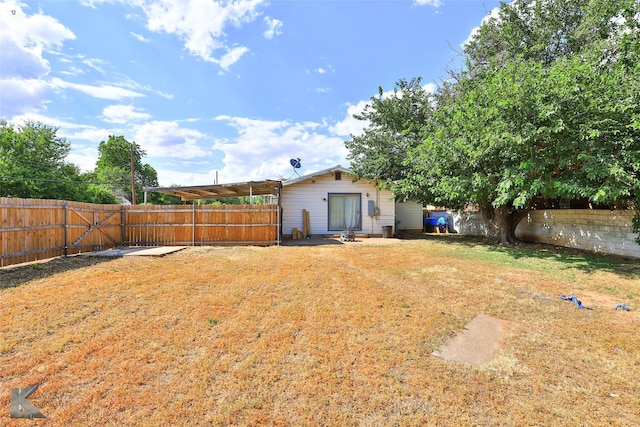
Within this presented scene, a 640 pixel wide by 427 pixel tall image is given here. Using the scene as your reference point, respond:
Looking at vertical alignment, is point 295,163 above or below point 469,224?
above

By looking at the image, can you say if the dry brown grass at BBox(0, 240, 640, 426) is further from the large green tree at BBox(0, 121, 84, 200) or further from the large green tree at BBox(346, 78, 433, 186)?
the large green tree at BBox(0, 121, 84, 200)

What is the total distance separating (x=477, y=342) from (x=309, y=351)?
186 cm

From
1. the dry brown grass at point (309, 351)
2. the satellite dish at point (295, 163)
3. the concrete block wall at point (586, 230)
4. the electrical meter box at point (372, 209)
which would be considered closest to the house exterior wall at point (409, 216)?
the electrical meter box at point (372, 209)

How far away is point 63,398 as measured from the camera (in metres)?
2.05

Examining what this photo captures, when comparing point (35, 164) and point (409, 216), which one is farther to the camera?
point (35, 164)

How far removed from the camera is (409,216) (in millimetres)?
16609

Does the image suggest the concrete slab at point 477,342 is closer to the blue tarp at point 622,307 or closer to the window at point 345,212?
the blue tarp at point 622,307

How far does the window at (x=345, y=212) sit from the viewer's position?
1363 cm

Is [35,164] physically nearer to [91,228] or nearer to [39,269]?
[91,228]

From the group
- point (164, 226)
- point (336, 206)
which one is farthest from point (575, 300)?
point (164, 226)

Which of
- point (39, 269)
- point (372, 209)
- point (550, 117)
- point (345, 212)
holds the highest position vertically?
point (550, 117)

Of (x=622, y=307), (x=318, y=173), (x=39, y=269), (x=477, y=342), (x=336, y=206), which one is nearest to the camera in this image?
(x=477, y=342)

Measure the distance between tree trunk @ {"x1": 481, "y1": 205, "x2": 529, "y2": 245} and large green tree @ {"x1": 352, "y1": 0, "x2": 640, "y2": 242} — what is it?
43 cm

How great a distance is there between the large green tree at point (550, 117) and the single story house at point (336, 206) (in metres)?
2.85
